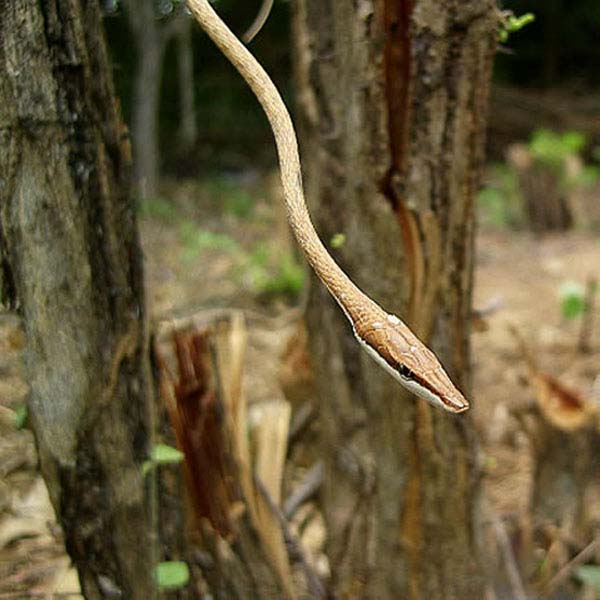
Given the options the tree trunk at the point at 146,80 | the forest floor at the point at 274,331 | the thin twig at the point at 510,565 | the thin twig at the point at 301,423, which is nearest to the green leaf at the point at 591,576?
the thin twig at the point at 510,565

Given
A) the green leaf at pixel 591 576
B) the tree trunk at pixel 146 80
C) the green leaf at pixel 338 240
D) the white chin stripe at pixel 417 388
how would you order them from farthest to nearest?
the tree trunk at pixel 146 80
the green leaf at pixel 591 576
the green leaf at pixel 338 240
the white chin stripe at pixel 417 388

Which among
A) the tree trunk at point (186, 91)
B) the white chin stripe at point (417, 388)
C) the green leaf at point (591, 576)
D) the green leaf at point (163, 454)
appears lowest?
→ the green leaf at point (591, 576)

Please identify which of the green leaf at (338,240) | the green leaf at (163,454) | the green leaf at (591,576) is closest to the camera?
the green leaf at (163,454)

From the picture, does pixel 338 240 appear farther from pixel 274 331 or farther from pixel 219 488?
pixel 274 331

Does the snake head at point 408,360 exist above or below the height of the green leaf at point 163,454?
above

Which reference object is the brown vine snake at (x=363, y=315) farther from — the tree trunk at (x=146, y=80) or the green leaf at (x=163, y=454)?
the tree trunk at (x=146, y=80)

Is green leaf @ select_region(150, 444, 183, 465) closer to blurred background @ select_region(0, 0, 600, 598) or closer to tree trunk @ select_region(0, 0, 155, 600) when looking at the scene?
tree trunk @ select_region(0, 0, 155, 600)

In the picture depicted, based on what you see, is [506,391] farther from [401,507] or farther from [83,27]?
[83,27]
